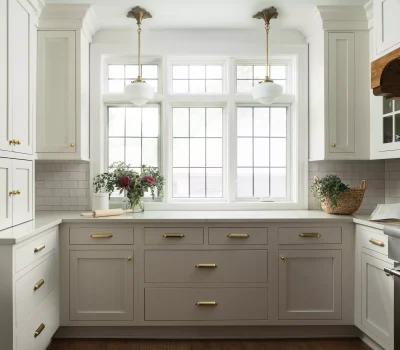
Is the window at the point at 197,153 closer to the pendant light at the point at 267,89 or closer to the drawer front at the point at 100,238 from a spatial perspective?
the pendant light at the point at 267,89

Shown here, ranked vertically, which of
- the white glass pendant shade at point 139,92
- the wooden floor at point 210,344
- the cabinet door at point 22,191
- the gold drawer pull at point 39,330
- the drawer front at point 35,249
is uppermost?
the white glass pendant shade at point 139,92

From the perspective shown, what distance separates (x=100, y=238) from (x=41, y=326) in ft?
2.27

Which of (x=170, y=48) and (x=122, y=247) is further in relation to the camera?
(x=170, y=48)

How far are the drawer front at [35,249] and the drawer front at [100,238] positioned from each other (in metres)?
0.14

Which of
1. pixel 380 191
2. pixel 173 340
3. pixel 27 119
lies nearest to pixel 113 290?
pixel 173 340

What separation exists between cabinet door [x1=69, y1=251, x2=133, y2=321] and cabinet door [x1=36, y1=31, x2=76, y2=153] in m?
0.93

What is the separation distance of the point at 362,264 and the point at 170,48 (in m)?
2.46

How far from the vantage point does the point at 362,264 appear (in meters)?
2.66

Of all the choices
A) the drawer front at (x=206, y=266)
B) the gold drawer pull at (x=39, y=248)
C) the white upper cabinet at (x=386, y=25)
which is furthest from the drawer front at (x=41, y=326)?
the white upper cabinet at (x=386, y=25)

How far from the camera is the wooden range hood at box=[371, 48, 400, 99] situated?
1.32 metres

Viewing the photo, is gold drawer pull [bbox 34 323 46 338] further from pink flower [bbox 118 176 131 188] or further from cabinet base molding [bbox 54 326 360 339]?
pink flower [bbox 118 176 131 188]

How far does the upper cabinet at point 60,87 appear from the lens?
2.99 metres

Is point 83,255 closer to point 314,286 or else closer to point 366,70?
point 314,286

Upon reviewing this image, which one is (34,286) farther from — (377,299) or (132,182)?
(377,299)
